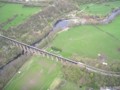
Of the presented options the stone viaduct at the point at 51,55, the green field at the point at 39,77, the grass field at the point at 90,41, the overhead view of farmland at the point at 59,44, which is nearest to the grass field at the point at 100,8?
the overhead view of farmland at the point at 59,44

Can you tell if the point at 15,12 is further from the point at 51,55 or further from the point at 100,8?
the point at 51,55

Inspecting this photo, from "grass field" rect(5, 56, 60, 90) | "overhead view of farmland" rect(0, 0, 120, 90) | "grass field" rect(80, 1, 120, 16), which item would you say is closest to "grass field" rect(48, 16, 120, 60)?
"overhead view of farmland" rect(0, 0, 120, 90)

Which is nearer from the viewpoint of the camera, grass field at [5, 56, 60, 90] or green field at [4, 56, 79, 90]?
green field at [4, 56, 79, 90]

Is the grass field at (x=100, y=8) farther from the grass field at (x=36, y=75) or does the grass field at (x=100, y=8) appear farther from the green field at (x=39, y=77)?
the grass field at (x=36, y=75)

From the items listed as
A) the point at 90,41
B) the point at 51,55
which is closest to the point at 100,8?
the point at 90,41

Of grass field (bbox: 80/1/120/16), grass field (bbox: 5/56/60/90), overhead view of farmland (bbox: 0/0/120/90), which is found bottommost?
grass field (bbox: 5/56/60/90)

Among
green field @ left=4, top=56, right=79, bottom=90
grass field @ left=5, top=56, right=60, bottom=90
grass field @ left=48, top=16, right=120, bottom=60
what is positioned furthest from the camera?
grass field @ left=48, top=16, right=120, bottom=60

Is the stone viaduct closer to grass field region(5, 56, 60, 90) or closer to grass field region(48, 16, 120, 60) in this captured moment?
grass field region(5, 56, 60, 90)
